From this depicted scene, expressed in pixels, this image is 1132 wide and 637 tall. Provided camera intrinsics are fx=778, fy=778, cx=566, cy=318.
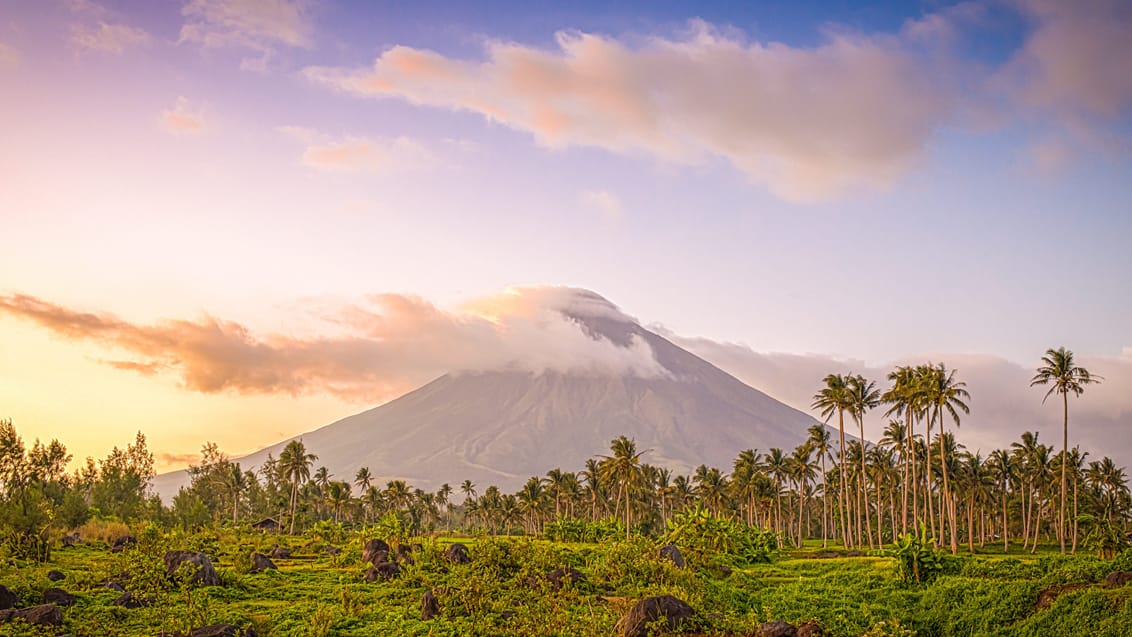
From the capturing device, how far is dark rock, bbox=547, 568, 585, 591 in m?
36.2

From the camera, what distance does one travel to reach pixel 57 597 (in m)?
32.8

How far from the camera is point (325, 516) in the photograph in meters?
142

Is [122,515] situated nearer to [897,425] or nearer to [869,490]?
[897,425]

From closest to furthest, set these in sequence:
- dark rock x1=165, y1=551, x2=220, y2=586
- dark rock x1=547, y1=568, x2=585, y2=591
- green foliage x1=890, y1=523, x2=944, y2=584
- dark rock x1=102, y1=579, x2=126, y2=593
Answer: dark rock x1=102, y1=579, x2=126, y2=593
dark rock x1=547, y1=568, x2=585, y2=591
green foliage x1=890, y1=523, x2=944, y2=584
dark rock x1=165, y1=551, x2=220, y2=586

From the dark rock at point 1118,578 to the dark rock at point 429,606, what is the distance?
89.6ft

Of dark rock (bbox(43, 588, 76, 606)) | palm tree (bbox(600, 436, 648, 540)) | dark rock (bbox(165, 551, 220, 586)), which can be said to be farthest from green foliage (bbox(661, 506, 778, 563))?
palm tree (bbox(600, 436, 648, 540))

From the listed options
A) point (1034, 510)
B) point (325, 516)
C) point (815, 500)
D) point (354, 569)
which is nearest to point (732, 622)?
point (354, 569)

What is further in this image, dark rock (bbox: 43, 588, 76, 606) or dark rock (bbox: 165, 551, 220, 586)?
dark rock (bbox: 165, 551, 220, 586)

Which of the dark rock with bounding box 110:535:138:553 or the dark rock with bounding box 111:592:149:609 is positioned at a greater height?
the dark rock with bounding box 111:592:149:609

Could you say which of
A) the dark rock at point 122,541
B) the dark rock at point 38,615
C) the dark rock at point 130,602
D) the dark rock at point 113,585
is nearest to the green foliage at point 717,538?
A: the dark rock at point 130,602

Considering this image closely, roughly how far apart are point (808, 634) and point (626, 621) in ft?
22.2

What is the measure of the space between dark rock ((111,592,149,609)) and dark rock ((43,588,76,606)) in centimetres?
168

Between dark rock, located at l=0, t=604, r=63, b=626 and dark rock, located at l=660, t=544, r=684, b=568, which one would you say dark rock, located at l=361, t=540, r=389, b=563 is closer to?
dark rock, located at l=660, t=544, r=684, b=568

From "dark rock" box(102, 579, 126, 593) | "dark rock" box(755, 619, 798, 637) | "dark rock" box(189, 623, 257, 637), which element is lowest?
"dark rock" box(189, 623, 257, 637)
